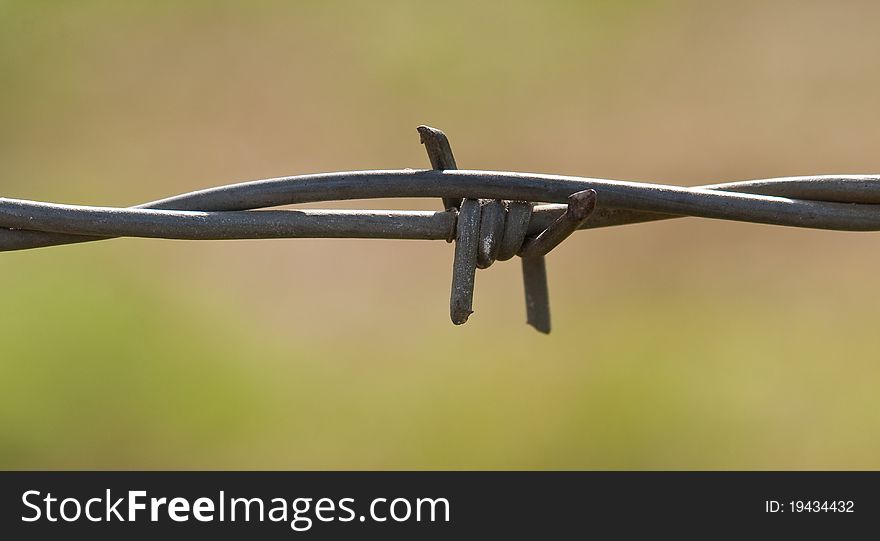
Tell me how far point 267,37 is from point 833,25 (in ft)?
14.9

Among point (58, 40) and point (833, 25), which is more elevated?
point (58, 40)

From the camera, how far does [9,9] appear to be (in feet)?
26.3

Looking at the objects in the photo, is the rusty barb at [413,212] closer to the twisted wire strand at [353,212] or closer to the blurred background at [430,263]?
the twisted wire strand at [353,212]

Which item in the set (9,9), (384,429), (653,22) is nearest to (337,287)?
(384,429)

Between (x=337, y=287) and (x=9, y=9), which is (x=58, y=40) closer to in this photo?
Result: (x=9, y=9)

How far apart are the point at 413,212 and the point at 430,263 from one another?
4.31 metres

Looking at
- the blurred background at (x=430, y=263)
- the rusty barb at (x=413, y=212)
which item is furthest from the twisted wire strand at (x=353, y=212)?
the blurred background at (x=430, y=263)

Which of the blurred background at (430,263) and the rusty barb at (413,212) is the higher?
the blurred background at (430,263)

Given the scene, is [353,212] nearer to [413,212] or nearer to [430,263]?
[413,212]

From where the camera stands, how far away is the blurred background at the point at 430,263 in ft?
12.8

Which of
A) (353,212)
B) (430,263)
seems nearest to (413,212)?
(353,212)

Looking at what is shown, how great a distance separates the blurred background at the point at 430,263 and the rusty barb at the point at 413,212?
2708mm

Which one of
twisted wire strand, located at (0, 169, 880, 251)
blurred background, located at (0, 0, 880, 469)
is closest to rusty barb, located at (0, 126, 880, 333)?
twisted wire strand, located at (0, 169, 880, 251)

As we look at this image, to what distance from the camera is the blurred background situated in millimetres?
3900
